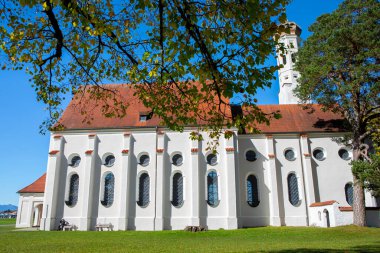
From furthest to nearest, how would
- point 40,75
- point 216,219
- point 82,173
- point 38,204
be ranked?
point 38,204
point 82,173
point 216,219
point 40,75

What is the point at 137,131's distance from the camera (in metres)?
27.2

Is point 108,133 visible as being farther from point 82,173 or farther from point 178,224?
point 178,224

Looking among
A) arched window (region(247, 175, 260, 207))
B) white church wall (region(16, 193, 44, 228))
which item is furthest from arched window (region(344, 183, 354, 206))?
white church wall (region(16, 193, 44, 228))

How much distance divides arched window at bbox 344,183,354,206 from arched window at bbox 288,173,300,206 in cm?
400

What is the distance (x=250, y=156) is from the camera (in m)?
27.5

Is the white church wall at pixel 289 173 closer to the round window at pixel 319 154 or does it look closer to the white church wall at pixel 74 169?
the round window at pixel 319 154

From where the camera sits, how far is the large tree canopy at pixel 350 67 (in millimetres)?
21016

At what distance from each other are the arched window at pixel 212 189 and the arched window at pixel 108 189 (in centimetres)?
797

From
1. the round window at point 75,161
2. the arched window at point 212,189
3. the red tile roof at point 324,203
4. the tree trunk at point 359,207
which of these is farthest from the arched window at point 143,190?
the tree trunk at point 359,207

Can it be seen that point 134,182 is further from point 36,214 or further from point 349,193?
point 349,193

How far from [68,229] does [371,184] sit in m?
22.2

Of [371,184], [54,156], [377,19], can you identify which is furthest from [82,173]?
[377,19]

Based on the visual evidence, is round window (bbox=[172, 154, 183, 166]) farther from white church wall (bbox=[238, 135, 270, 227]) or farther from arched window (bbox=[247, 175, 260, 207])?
arched window (bbox=[247, 175, 260, 207])

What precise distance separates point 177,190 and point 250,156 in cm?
699
